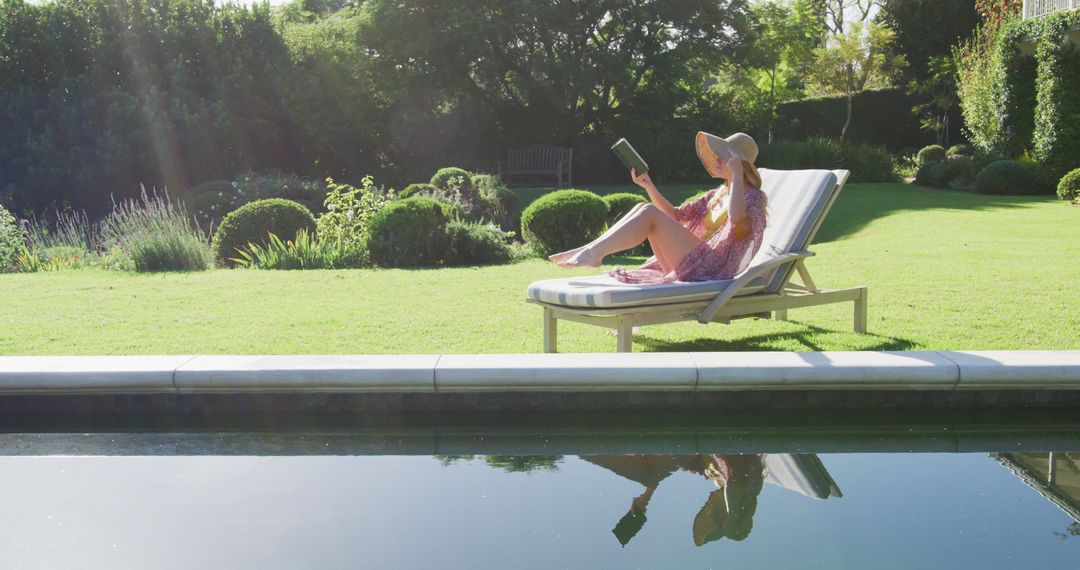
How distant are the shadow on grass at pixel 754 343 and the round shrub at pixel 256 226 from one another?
603cm

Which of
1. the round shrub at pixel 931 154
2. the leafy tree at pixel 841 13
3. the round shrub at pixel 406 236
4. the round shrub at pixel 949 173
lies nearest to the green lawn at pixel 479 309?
the round shrub at pixel 406 236

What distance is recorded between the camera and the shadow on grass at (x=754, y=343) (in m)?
5.27

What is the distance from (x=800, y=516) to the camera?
10.8 feet

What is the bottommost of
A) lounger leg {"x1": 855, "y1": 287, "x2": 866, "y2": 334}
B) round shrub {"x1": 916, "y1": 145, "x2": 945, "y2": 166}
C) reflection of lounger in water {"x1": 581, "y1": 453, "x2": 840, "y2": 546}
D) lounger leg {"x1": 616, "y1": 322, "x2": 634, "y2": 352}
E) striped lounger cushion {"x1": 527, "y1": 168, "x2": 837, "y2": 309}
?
round shrub {"x1": 916, "y1": 145, "x2": 945, "y2": 166}

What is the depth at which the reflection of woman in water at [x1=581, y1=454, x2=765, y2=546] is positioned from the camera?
10.4 feet

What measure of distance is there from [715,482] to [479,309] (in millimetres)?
3366

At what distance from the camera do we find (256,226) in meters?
10.4

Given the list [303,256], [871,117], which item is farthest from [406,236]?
[871,117]

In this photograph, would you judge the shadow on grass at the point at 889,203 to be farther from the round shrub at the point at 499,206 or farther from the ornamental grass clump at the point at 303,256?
the ornamental grass clump at the point at 303,256

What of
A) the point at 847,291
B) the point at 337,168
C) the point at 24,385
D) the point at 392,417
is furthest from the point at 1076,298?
the point at 337,168

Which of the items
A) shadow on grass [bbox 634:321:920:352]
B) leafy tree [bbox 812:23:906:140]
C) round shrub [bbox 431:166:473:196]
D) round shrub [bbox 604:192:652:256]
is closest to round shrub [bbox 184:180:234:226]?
round shrub [bbox 431:166:473:196]

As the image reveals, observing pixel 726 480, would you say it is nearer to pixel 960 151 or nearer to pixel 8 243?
pixel 8 243

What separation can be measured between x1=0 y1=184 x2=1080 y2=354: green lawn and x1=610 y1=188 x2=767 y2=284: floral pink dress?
45cm

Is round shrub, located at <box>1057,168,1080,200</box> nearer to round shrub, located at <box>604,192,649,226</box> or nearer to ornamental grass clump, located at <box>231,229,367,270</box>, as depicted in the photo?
round shrub, located at <box>604,192,649,226</box>
